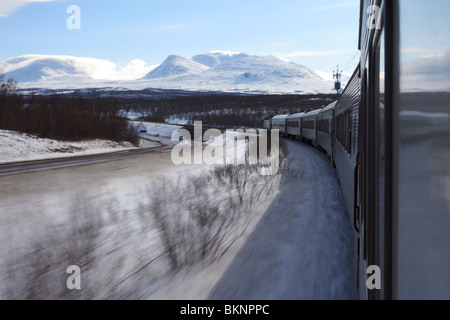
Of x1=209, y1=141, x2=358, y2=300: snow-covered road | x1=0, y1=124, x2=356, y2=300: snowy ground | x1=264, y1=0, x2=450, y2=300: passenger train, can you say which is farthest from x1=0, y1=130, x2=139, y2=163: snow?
x1=264, y1=0, x2=450, y2=300: passenger train

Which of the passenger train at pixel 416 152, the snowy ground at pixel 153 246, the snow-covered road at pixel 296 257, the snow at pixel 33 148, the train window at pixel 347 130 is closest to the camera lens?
the passenger train at pixel 416 152

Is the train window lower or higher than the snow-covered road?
higher

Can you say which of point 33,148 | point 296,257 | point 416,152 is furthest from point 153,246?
point 33,148

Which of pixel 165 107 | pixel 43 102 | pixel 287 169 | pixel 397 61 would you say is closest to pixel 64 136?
pixel 43 102

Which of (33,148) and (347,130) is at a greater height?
(347,130)

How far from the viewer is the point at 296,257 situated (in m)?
6.63

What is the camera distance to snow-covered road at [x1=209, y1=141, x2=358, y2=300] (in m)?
5.27

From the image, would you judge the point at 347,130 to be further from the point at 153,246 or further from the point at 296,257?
the point at 153,246

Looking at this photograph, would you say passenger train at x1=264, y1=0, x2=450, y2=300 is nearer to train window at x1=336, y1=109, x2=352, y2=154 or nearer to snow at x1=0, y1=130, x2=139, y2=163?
train window at x1=336, y1=109, x2=352, y2=154

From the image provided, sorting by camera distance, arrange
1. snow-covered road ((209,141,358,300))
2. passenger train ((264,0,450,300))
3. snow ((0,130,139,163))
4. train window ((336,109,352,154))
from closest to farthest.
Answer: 1. passenger train ((264,0,450,300))
2. snow-covered road ((209,141,358,300))
3. train window ((336,109,352,154))
4. snow ((0,130,139,163))

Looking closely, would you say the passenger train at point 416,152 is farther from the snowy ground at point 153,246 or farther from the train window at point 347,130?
the train window at point 347,130

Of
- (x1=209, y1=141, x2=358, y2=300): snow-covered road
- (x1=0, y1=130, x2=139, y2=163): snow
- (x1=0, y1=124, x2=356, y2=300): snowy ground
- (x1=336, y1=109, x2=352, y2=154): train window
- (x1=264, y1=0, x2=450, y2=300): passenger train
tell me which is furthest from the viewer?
(x1=0, y1=130, x2=139, y2=163): snow

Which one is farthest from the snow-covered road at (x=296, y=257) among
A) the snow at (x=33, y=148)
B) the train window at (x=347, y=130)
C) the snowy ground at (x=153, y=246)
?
the snow at (x=33, y=148)

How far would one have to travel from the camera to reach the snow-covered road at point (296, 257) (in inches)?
207
